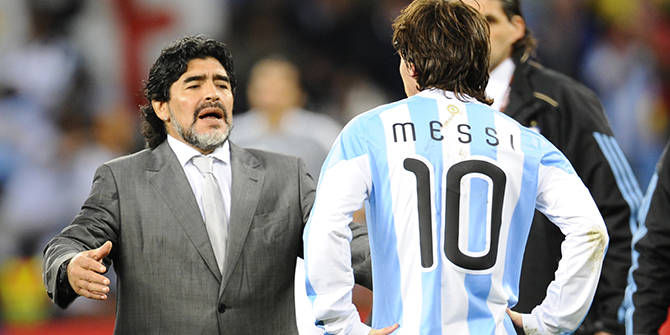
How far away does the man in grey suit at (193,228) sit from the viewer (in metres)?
2.89

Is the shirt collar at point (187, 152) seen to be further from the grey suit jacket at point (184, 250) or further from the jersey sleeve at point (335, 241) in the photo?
the jersey sleeve at point (335, 241)

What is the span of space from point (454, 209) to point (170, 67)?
1.36m

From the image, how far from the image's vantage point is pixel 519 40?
374 centimetres

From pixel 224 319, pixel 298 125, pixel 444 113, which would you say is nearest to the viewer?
pixel 444 113

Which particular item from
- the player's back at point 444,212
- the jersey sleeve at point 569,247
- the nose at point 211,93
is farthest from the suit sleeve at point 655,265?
the nose at point 211,93

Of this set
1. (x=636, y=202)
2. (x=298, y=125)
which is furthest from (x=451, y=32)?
(x=298, y=125)

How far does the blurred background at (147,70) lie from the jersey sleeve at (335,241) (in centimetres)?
A: 494

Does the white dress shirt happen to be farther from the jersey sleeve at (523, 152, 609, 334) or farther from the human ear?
the jersey sleeve at (523, 152, 609, 334)

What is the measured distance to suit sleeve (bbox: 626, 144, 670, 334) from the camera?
3244 millimetres

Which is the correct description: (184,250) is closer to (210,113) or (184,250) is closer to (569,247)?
(210,113)

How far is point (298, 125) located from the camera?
6.71m

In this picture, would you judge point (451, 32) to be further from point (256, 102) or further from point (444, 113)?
point (256, 102)

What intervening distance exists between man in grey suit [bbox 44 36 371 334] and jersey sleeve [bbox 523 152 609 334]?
2.22 ft

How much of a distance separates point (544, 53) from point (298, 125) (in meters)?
3.61
